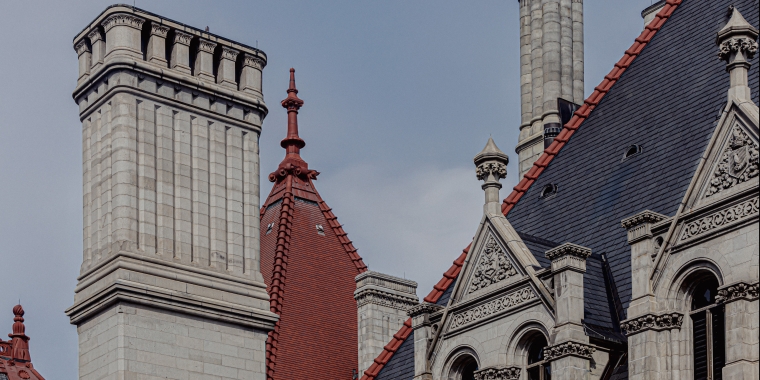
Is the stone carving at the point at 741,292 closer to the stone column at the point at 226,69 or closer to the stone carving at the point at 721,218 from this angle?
the stone carving at the point at 721,218

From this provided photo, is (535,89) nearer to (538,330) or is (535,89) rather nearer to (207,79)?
(207,79)

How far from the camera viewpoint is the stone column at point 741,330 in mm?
25281

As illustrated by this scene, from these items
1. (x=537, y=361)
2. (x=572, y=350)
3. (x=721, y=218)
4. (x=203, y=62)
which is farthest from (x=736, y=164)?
(x=203, y=62)

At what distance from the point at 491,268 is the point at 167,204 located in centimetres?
667

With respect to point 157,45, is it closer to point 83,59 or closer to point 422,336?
point 83,59

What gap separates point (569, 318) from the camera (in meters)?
28.0

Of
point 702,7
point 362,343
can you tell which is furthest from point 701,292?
point 362,343

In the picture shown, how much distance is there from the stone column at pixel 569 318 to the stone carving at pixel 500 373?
0.90 meters

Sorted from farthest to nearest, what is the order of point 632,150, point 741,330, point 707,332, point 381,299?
point 381,299 → point 632,150 → point 707,332 → point 741,330

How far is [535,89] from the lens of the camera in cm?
4306

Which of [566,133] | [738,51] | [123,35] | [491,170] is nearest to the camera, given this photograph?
[738,51]

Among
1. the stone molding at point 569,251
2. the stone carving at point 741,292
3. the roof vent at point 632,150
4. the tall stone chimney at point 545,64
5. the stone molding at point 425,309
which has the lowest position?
the stone carving at point 741,292

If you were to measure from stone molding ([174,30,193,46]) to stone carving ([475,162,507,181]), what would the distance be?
6.72 metres

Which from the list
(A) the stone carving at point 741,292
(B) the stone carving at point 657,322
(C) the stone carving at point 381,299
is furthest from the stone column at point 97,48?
(A) the stone carving at point 741,292
